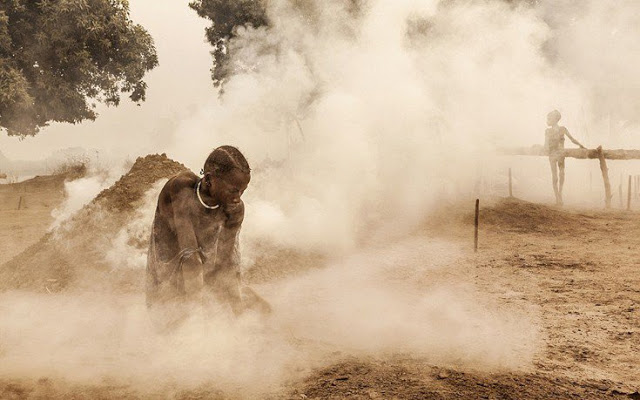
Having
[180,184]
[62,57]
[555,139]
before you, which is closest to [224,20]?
[62,57]

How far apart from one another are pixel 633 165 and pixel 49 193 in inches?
936

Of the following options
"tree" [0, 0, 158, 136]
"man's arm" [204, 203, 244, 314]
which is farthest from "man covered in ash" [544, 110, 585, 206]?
"tree" [0, 0, 158, 136]

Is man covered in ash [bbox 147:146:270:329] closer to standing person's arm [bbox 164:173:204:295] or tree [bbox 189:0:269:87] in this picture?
standing person's arm [bbox 164:173:204:295]

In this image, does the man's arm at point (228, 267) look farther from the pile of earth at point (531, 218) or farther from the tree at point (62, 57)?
the tree at point (62, 57)

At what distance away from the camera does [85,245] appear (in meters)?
6.10

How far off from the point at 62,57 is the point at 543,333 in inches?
556

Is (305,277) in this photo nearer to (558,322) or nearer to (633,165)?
(558,322)

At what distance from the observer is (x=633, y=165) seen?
19.1 metres

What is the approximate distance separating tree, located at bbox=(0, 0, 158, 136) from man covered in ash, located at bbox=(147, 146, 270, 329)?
11.0m

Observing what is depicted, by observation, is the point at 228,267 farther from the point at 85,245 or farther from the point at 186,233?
the point at 85,245

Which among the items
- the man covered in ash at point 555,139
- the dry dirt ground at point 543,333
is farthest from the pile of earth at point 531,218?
the man covered in ash at point 555,139

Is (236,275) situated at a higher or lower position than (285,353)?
higher

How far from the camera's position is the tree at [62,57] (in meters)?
12.2

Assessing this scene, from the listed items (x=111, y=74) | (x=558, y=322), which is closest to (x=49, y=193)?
(x=111, y=74)
